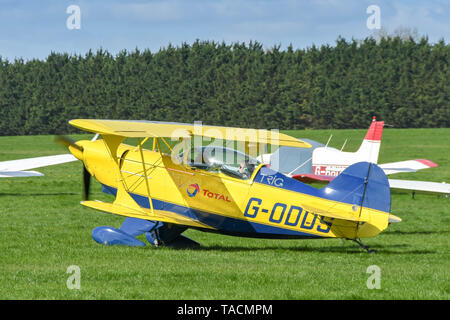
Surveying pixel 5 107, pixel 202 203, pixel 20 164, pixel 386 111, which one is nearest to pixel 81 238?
pixel 202 203

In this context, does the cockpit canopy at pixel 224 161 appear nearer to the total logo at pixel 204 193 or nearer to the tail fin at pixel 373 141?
the total logo at pixel 204 193

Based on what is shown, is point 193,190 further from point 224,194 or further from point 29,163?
point 29,163

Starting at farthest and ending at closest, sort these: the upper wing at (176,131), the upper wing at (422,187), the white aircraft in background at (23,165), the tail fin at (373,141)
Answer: the white aircraft in background at (23,165)
the tail fin at (373,141)
the upper wing at (422,187)
the upper wing at (176,131)

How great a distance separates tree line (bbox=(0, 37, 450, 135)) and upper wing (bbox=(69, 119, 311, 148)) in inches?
1863

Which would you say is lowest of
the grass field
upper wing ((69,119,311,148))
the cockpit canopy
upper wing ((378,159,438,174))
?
the grass field

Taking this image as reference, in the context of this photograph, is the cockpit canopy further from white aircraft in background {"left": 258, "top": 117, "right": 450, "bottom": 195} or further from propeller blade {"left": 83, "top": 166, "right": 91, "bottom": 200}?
white aircraft in background {"left": 258, "top": 117, "right": 450, "bottom": 195}

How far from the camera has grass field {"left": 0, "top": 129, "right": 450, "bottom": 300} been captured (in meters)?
7.47

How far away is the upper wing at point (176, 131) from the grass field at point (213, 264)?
1.80m

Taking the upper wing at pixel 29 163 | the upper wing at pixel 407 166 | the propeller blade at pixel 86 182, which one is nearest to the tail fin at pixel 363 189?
the propeller blade at pixel 86 182

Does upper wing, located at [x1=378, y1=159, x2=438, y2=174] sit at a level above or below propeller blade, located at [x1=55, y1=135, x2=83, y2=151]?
below

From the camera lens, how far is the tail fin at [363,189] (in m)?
10.0

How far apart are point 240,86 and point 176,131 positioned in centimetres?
4979

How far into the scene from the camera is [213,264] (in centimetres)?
938

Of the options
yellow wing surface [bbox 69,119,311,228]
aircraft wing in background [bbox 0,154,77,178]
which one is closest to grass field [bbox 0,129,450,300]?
yellow wing surface [bbox 69,119,311,228]
